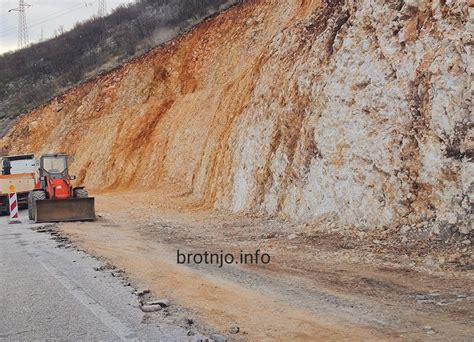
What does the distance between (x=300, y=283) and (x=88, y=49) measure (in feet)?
154

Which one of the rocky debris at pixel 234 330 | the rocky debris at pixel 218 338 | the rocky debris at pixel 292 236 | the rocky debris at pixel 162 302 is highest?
the rocky debris at pixel 292 236

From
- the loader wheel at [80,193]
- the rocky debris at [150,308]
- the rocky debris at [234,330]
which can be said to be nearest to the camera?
the rocky debris at [234,330]

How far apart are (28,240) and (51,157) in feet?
21.8

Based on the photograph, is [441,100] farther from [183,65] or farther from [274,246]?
[183,65]

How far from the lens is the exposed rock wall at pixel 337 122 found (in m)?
10.8

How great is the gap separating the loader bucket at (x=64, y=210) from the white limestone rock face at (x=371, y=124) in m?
4.47

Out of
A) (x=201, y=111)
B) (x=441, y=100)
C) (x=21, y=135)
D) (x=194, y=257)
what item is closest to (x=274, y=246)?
(x=194, y=257)

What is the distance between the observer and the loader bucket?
17000mm

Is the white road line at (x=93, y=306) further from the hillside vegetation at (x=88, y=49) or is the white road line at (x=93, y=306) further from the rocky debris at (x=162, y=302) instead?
the hillside vegetation at (x=88, y=49)

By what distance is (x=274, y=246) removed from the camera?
1168 cm

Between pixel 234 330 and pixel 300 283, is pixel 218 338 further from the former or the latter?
pixel 300 283

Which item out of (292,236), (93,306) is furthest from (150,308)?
(292,236)

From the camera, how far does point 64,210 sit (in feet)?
56.1

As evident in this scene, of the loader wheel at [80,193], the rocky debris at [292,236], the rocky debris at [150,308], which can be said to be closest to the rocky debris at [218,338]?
the rocky debris at [150,308]
